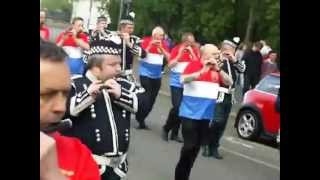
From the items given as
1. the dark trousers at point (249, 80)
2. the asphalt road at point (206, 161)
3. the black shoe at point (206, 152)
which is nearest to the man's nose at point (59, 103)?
the asphalt road at point (206, 161)

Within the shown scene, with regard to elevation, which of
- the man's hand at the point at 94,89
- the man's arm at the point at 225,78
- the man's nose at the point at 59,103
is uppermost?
the man's nose at the point at 59,103

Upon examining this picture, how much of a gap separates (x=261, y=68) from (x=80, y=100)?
11040 mm

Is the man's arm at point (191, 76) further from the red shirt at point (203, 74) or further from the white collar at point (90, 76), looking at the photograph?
the white collar at point (90, 76)

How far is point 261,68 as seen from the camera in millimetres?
13953

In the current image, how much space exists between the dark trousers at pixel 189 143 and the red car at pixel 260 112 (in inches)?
117

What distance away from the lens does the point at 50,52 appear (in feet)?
4.21

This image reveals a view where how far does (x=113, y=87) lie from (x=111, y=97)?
113 millimetres

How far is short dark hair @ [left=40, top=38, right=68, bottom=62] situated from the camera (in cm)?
126

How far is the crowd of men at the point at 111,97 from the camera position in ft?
4.23

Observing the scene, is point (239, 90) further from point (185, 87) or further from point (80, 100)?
point (80, 100)

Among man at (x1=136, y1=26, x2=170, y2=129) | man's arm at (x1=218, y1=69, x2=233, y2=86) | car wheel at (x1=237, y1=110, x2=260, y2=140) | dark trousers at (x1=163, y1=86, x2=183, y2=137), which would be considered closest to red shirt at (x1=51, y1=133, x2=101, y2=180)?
man's arm at (x1=218, y1=69, x2=233, y2=86)

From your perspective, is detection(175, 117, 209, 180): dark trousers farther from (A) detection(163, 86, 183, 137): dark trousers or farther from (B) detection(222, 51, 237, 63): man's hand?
(A) detection(163, 86, 183, 137): dark trousers

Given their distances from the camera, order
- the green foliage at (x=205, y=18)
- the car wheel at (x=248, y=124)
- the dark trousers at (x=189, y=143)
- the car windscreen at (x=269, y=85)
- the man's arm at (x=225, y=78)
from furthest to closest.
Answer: the green foliage at (x=205, y=18)
the car wheel at (x=248, y=124)
the car windscreen at (x=269, y=85)
the man's arm at (x=225, y=78)
the dark trousers at (x=189, y=143)
